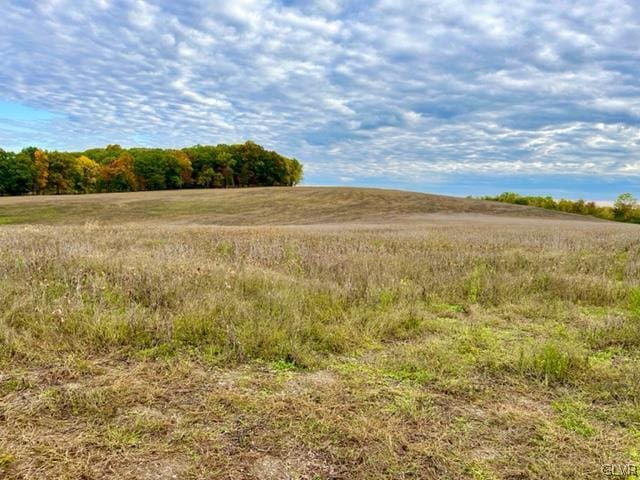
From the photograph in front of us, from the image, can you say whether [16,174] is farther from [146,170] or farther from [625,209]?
[625,209]

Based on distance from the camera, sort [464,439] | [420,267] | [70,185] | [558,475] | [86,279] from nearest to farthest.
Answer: [558,475] → [464,439] → [86,279] → [420,267] → [70,185]

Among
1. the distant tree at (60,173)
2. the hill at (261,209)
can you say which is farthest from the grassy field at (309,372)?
the distant tree at (60,173)

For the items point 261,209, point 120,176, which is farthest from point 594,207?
point 120,176

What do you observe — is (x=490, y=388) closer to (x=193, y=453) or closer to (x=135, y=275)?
(x=193, y=453)

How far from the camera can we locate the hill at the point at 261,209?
36812mm

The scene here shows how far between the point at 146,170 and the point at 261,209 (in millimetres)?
49783

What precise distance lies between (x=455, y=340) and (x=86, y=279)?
5720 mm

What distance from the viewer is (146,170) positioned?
8281cm

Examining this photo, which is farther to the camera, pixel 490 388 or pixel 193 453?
pixel 490 388

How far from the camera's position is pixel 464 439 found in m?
3.07

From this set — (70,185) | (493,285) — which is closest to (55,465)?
(493,285)

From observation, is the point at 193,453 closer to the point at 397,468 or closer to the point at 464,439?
the point at 397,468

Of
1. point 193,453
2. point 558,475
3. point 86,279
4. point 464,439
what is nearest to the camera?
point 558,475

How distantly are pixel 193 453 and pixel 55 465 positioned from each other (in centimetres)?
84
